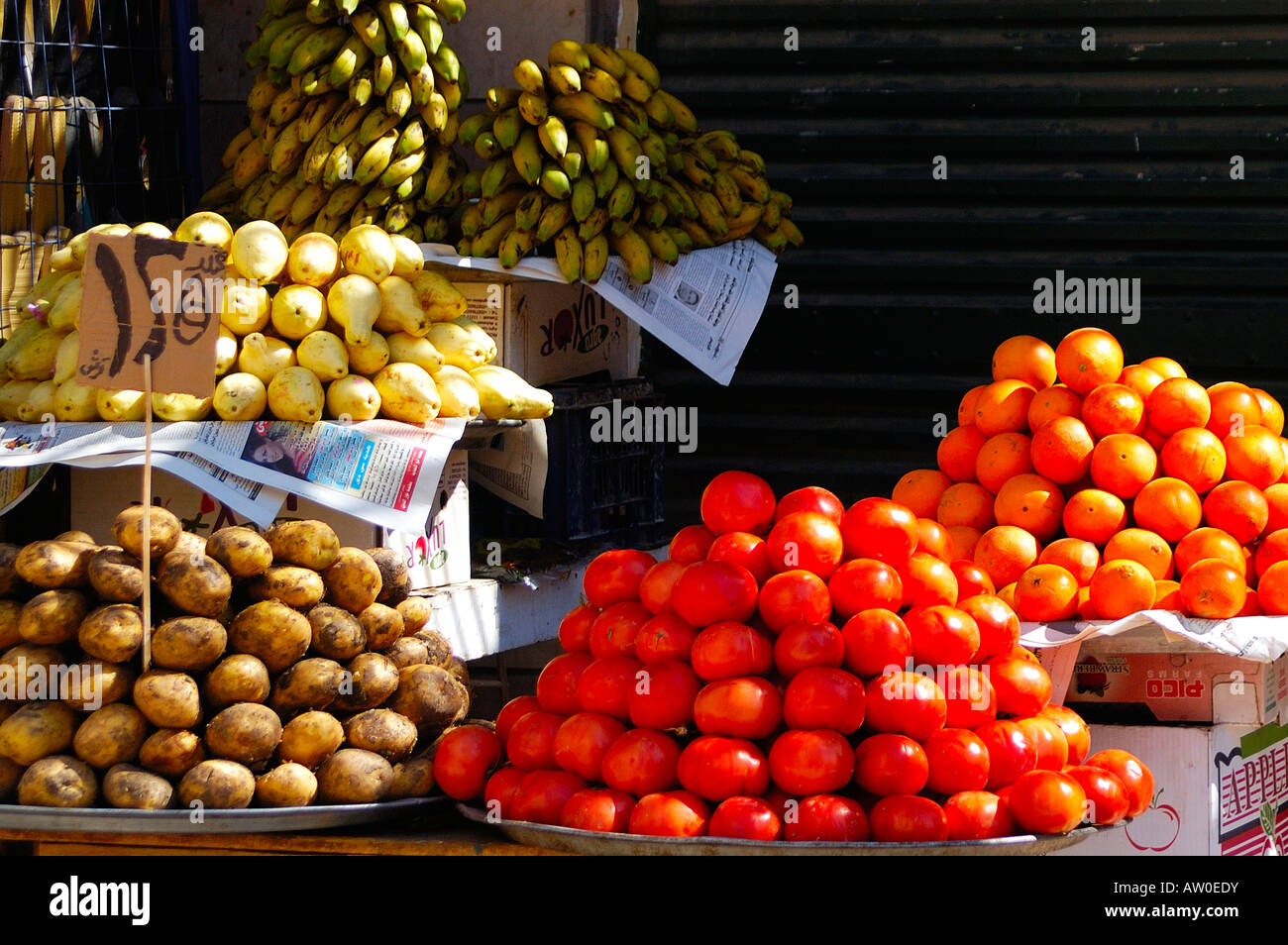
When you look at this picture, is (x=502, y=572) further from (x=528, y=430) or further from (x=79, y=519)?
(x=79, y=519)

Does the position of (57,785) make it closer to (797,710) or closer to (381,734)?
(381,734)

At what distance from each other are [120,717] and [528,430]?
1.73 meters

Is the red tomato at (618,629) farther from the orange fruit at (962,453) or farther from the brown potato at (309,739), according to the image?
the orange fruit at (962,453)

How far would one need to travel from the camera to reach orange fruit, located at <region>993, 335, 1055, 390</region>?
374 cm

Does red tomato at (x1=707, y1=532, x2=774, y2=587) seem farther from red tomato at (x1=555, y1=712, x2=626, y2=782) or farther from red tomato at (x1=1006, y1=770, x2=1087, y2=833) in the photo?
red tomato at (x1=1006, y1=770, x2=1087, y2=833)

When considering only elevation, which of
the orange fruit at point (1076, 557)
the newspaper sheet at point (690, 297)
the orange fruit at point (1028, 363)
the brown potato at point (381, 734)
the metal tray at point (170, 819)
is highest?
the newspaper sheet at point (690, 297)

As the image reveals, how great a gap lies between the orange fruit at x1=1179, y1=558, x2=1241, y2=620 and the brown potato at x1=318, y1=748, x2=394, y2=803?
1.78 m

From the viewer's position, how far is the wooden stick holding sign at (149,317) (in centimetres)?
307

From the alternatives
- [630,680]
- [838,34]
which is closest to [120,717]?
[630,680]

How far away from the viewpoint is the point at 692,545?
2.98 metres

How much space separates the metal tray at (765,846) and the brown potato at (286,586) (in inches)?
28.9

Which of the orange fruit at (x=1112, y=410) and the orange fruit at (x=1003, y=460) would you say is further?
the orange fruit at (x=1003, y=460)

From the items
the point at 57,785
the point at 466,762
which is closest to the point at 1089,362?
the point at 466,762

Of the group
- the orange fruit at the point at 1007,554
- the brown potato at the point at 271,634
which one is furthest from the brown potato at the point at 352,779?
the orange fruit at the point at 1007,554
